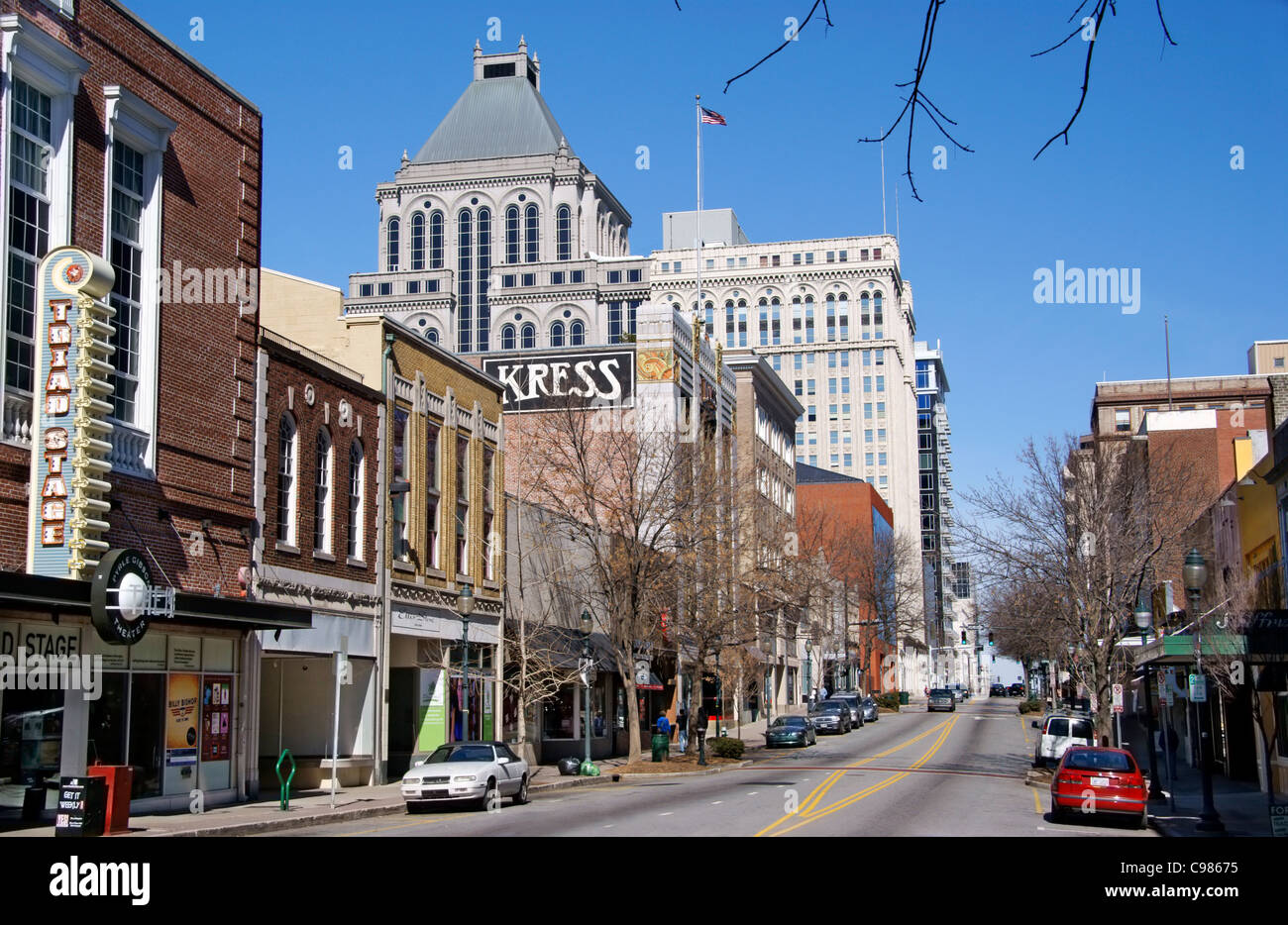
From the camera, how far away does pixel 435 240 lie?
16300 centimetres

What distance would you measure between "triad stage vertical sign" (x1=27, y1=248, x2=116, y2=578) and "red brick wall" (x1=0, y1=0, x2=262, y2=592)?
1730mm

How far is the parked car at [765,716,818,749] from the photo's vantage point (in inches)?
2142

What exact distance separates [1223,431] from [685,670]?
2586cm

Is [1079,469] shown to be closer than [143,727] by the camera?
No

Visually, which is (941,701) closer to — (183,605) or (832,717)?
(832,717)

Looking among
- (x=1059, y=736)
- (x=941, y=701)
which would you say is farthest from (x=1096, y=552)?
(x=941, y=701)

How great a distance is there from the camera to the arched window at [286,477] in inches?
1169

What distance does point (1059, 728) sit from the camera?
40781 millimetres

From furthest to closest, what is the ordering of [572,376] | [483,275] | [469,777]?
[483,275] < [572,376] < [469,777]

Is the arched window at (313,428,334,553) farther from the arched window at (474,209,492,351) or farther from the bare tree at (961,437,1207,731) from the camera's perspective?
the arched window at (474,209,492,351)

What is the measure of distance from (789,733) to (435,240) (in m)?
120

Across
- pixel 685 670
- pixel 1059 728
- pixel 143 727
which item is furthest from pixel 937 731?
pixel 143 727

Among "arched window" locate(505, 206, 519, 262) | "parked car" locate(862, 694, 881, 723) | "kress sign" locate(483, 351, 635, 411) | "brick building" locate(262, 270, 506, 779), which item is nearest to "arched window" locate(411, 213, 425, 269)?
"arched window" locate(505, 206, 519, 262)
